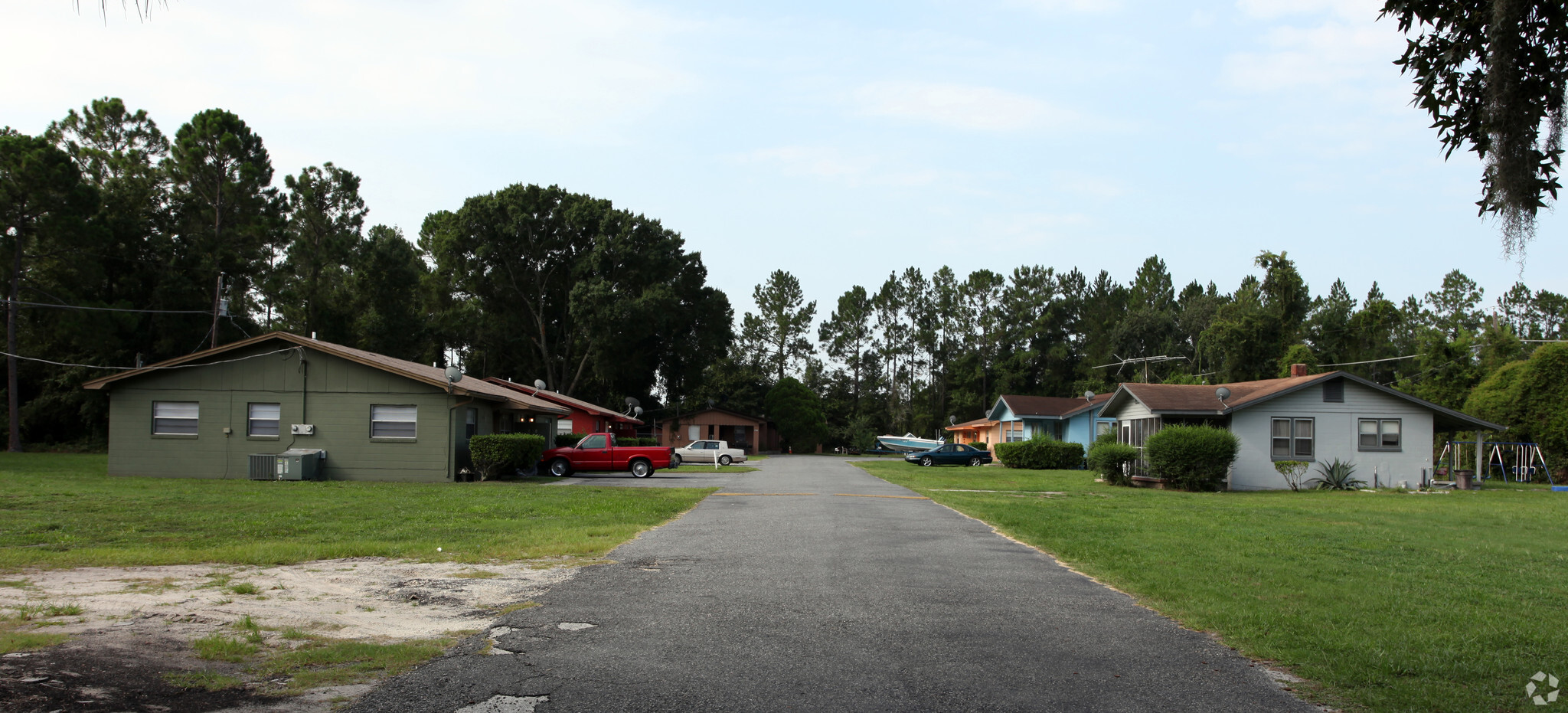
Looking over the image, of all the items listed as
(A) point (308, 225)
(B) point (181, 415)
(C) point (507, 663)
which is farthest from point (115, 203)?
(C) point (507, 663)

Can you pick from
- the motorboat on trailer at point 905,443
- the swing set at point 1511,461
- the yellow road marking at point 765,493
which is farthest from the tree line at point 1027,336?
the yellow road marking at point 765,493

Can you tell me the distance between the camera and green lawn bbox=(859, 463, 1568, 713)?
5.90 m

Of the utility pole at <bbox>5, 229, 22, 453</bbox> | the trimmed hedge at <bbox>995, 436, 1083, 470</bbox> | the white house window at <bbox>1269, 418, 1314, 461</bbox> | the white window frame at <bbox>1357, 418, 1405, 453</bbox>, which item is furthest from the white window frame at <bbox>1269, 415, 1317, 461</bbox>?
the utility pole at <bbox>5, 229, 22, 453</bbox>

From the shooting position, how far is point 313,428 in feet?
82.6

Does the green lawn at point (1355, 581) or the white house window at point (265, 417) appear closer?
the green lawn at point (1355, 581)

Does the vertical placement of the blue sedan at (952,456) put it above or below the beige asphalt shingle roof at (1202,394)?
below

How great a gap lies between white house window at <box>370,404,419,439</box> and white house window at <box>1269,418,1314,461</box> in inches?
989

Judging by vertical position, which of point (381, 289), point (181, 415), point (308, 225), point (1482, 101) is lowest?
point (181, 415)

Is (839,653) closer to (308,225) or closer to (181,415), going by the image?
(181,415)

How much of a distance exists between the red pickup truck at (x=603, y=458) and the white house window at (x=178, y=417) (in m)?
9.53

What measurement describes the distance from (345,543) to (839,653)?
7664mm

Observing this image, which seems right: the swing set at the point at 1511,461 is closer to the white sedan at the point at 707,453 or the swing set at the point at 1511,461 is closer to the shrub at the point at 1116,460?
the shrub at the point at 1116,460

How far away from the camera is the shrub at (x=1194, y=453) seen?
82.8 feet

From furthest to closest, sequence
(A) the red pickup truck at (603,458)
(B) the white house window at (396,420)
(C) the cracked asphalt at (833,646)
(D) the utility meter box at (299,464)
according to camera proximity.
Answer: (A) the red pickup truck at (603,458), (B) the white house window at (396,420), (D) the utility meter box at (299,464), (C) the cracked asphalt at (833,646)
